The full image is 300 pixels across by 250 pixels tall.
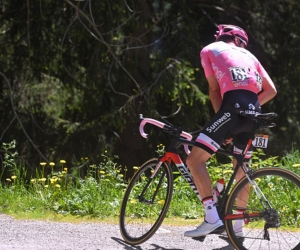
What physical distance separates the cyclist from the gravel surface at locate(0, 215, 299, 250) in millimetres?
442

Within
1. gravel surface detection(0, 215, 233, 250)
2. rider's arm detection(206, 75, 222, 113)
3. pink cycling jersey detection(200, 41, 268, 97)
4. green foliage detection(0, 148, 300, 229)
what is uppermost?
pink cycling jersey detection(200, 41, 268, 97)

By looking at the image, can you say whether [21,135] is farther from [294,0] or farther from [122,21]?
[294,0]

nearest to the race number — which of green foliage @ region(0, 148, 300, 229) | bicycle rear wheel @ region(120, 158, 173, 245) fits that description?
bicycle rear wheel @ region(120, 158, 173, 245)

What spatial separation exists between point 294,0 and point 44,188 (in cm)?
800

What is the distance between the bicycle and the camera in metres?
5.80

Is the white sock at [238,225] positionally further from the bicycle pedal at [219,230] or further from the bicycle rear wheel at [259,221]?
the bicycle pedal at [219,230]

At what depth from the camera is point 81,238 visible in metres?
6.46

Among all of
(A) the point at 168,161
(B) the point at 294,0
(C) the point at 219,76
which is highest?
(B) the point at 294,0

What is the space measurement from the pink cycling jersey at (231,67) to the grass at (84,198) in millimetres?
1413

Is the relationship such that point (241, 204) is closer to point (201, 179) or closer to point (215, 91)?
point (201, 179)

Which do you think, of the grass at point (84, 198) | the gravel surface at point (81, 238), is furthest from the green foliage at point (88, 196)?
the gravel surface at point (81, 238)

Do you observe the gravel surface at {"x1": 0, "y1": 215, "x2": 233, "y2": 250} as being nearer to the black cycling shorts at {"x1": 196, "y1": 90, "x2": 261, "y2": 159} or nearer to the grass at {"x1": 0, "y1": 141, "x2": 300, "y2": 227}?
the grass at {"x1": 0, "y1": 141, "x2": 300, "y2": 227}

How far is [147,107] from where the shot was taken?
12.7 metres

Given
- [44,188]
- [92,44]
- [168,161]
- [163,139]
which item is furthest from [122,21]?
[168,161]
